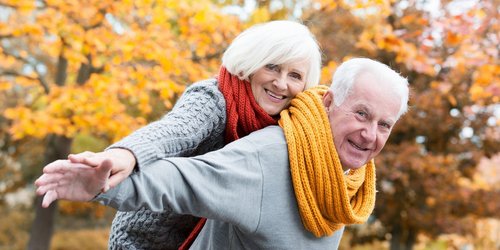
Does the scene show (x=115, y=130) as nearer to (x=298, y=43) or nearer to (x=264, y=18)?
(x=264, y=18)

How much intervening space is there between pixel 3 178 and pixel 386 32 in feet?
35.3

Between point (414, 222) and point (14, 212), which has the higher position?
point (414, 222)

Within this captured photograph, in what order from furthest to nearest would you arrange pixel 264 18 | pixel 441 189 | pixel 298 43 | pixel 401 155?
pixel 441 189 → pixel 401 155 → pixel 264 18 → pixel 298 43

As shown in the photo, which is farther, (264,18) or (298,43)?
(264,18)

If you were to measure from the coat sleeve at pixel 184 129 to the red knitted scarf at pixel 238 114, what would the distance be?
0.03m

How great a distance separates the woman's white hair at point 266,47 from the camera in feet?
7.45

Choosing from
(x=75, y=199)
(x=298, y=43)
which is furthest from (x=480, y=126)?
(x=75, y=199)

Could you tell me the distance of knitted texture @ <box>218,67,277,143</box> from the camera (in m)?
2.19

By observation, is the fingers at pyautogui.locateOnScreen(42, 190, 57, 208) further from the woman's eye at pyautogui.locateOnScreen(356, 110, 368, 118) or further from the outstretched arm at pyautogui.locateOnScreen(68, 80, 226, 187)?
the woman's eye at pyautogui.locateOnScreen(356, 110, 368, 118)

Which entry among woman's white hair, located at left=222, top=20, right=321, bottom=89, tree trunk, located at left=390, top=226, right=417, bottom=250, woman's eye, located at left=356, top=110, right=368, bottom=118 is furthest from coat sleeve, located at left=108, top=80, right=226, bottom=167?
tree trunk, located at left=390, top=226, right=417, bottom=250

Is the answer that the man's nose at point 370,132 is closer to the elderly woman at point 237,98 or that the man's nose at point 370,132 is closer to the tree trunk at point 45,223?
the elderly woman at point 237,98

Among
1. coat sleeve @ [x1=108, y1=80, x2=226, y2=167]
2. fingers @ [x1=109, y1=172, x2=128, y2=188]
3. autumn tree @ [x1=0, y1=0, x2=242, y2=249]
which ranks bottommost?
autumn tree @ [x1=0, y1=0, x2=242, y2=249]

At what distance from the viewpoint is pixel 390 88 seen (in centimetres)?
208

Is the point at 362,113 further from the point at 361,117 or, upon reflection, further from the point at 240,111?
the point at 240,111
